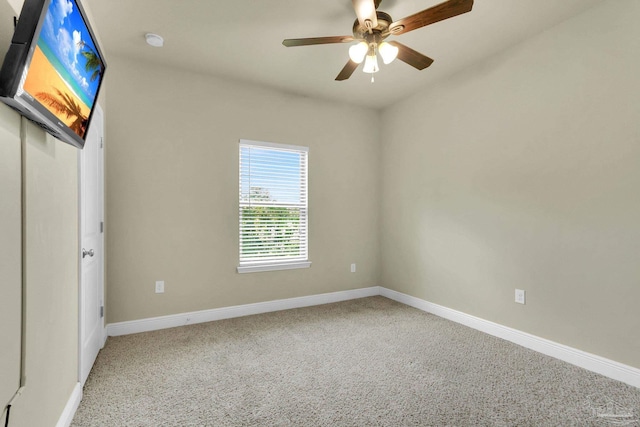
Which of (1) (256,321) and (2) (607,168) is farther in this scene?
(1) (256,321)

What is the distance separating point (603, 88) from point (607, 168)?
1.93 feet

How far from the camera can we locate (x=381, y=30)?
7.51ft

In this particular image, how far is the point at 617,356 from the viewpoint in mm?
2291

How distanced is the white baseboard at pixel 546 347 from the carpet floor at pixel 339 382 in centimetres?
8

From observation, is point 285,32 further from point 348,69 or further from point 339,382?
point 339,382

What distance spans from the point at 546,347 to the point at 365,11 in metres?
2.92

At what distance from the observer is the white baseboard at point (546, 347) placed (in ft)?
7.38

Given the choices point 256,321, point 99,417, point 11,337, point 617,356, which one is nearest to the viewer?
point 11,337

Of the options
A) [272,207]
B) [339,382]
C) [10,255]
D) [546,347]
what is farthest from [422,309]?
[10,255]

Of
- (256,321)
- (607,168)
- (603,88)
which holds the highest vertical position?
(603,88)

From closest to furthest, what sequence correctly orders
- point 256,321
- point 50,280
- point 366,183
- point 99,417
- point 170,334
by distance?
1. point 50,280
2. point 99,417
3. point 170,334
4. point 256,321
5. point 366,183

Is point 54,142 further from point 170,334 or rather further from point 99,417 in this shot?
point 170,334

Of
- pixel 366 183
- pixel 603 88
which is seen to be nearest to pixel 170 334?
pixel 366 183

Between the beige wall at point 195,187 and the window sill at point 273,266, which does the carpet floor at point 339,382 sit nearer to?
the beige wall at point 195,187
